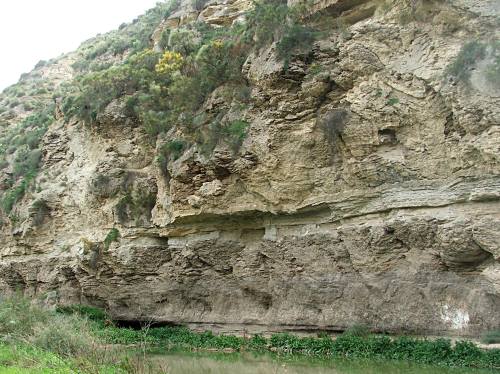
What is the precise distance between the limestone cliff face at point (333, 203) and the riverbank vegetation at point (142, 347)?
2.56 feet

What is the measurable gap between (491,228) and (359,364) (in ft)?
16.4

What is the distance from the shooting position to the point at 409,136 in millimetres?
15352

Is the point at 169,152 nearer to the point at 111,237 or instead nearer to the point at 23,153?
the point at 111,237

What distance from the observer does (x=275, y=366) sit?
13.2 m

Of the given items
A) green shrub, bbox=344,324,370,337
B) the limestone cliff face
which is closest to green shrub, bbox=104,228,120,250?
the limestone cliff face

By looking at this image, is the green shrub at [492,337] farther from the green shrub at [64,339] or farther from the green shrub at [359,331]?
the green shrub at [64,339]

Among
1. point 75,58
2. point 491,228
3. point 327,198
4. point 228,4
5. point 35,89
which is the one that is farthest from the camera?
point 75,58

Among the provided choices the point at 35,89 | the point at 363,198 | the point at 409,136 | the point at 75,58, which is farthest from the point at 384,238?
the point at 75,58

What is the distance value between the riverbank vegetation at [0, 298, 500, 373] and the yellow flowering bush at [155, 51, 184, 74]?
517 inches

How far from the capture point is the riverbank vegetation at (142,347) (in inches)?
410

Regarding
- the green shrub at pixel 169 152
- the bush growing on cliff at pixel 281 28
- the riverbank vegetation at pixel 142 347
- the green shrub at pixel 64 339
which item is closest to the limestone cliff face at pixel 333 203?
the bush growing on cliff at pixel 281 28

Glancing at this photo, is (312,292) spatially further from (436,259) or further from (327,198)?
(436,259)

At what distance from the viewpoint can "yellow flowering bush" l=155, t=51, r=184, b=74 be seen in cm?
2575

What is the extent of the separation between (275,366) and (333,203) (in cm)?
583
